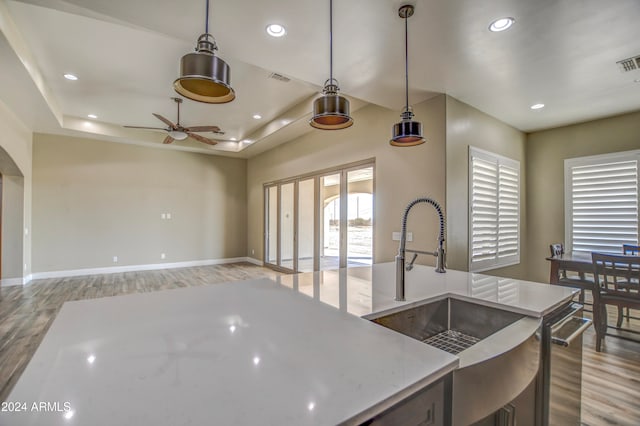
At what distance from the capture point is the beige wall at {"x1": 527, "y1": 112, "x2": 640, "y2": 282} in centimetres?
430

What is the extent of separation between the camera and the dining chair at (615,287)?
109 inches

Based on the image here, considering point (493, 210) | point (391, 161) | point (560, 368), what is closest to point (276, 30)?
point (391, 161)

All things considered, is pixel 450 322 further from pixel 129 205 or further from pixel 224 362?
pixel 129 205

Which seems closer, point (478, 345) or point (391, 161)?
point (478, 345)

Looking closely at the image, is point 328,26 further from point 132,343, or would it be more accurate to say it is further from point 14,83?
point 14,83

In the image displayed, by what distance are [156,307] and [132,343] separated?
39 cm

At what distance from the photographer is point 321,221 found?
575 cm

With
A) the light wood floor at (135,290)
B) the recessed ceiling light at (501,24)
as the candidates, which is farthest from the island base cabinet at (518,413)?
the recessed ceiling light at (501,24)

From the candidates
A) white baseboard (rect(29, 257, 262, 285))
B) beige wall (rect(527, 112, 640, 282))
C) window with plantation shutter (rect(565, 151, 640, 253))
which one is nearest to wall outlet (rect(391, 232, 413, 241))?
beige wall (rect(527, 112, 640, 282))

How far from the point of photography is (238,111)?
5520mm

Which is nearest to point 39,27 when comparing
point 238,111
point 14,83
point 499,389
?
point 14,83

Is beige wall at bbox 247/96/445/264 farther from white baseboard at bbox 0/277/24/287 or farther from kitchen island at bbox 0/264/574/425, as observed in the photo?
white baseboard at bbox 0/277/24/287

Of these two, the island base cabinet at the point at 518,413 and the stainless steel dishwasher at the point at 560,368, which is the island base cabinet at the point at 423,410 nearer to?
the island base cabinet at the point at 518,413

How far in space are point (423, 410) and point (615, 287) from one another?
342 cm
